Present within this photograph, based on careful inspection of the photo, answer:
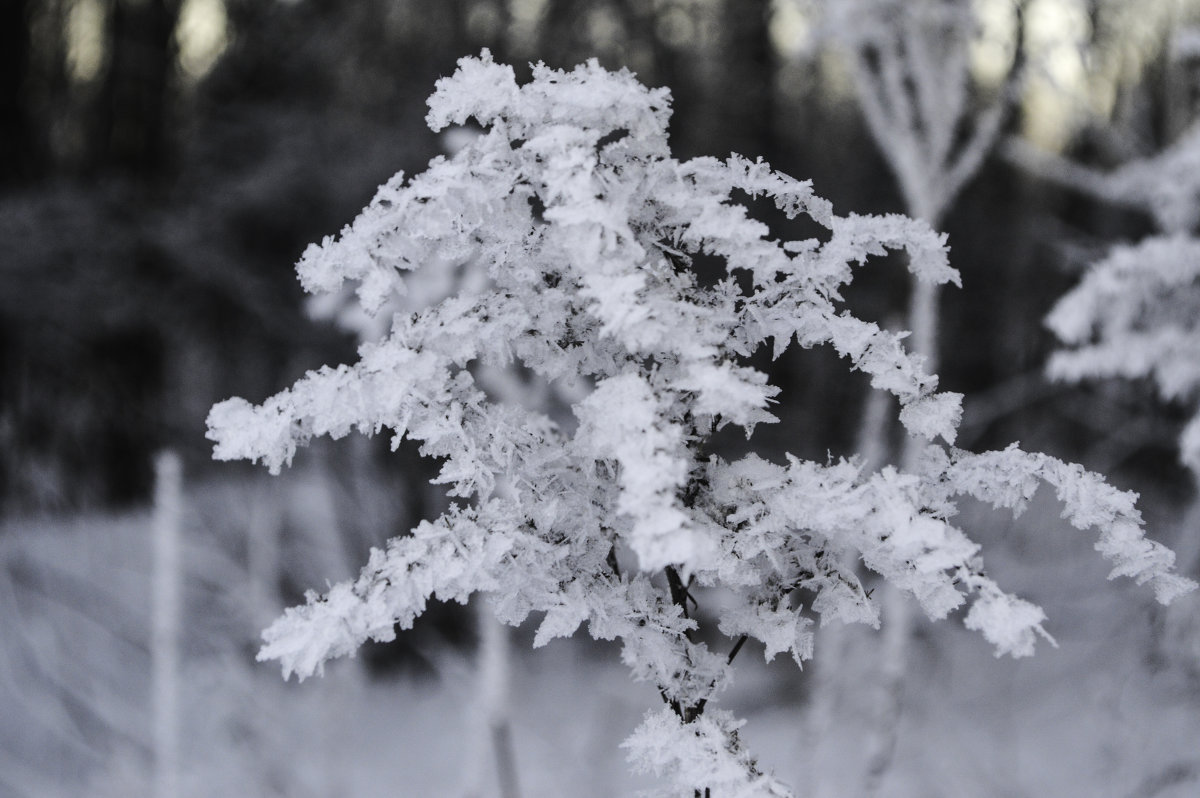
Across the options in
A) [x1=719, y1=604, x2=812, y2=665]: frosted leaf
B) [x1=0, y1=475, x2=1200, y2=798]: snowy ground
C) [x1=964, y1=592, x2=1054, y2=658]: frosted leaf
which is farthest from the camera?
[x1=0, y1=475, x2=1200, y2=798]: snowy ground

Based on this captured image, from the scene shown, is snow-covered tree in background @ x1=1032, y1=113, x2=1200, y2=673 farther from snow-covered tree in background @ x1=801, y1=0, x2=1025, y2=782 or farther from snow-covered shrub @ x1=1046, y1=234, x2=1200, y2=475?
snow-covered tree in background @ x1=801, y1=0, x2=1025, y2=782

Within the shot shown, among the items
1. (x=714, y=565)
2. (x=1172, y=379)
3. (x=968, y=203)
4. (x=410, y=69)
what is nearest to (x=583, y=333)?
(x=714, y=565)

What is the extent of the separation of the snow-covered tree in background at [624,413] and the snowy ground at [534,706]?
10.3 ft

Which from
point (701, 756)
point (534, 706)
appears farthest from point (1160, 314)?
point (534, 706)

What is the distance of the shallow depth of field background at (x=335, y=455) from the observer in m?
5.51

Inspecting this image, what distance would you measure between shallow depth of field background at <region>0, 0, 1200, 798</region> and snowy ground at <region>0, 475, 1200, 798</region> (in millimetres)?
26

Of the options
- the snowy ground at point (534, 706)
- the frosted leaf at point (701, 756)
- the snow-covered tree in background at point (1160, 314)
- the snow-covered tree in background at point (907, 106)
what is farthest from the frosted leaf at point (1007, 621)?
the snowy ground at point (534, 706)

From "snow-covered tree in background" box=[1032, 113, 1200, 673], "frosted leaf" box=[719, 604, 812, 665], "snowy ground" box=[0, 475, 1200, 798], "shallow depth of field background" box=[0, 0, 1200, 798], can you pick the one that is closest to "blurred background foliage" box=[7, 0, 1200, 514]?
"shallow depth of field background" box=[0, 0, 1200, 798]

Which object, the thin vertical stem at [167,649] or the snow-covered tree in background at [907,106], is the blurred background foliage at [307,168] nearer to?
the snow-covered tree in background at [907,106]

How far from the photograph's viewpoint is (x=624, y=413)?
1.44m

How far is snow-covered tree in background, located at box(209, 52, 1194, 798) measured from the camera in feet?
4.82

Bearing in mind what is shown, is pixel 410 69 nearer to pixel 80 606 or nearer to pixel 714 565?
pixel 80 606

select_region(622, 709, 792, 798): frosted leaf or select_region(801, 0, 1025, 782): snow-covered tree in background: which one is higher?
select_region(801, 0, 1025, 782): snow-covered tree in background

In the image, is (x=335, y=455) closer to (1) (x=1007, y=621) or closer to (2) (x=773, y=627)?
(2) (x=773, y=627)
